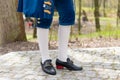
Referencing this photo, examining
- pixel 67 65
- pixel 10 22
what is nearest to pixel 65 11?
pixel 67 65

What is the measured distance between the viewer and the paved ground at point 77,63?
14.6 feet

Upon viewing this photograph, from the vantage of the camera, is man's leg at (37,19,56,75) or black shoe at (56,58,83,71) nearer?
man's leg at (37,19,56,75)

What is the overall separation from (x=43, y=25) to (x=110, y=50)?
249 cm

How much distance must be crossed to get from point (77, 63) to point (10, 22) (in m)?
2.88

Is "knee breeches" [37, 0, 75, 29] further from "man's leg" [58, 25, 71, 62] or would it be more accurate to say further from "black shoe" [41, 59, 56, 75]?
"black shoe" [41, 59, 56, 75]

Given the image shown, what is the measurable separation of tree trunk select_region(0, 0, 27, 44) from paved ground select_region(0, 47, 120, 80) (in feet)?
5.42

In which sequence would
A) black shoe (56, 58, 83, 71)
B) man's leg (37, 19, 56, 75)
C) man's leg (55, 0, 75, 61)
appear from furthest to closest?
black shoe (56, 58, 83, 71), man's leg (55, 0, 75, 61), man's leg (37, 19, 56, 75)

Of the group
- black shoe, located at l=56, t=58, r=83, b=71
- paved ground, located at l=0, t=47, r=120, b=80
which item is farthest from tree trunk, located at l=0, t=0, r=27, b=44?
black shoe, located at l=56, t=58, r=83, b=71

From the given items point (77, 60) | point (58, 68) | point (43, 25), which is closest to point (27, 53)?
point (77, 60)

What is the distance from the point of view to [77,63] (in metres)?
5.31

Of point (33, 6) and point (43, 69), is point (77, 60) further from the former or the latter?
point (33, 6)

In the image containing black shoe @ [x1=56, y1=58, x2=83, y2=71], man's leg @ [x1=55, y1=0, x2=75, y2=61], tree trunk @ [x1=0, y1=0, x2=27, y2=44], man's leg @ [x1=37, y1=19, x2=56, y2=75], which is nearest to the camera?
man's leg @ [x1=37, y1=19, x2=56, y2=75]

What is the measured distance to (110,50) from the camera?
648 centimetres

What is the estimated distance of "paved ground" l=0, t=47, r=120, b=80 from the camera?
14.6ft
